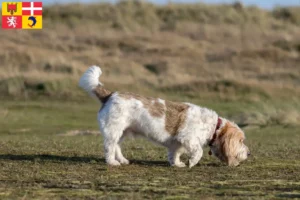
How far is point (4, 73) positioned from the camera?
3503cm

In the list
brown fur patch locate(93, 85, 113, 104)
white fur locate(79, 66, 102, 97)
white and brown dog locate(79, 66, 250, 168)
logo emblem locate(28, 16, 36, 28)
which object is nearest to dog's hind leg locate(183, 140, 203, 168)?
white and brown dog locate(79, 66, 250, 168)

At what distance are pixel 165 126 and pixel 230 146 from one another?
1126 mm

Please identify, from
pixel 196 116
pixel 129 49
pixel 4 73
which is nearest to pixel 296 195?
pixel 196 116

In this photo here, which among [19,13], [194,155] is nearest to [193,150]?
[194,155]

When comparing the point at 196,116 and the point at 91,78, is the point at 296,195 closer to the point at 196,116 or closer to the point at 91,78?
the point at 196,116

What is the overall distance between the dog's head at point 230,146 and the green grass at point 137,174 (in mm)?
205

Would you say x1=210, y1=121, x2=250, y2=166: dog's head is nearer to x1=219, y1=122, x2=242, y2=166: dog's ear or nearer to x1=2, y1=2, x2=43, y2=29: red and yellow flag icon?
x1=219, y1=122, x2=242, y2=166: dog's ear

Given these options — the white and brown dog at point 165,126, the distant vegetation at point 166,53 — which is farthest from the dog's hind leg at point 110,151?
the distant vegetation at point 166,53

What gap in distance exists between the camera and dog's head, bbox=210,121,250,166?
13109 mm

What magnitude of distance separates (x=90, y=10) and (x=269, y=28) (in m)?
13.3

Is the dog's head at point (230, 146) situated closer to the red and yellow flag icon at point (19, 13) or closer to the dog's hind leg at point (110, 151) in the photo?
the dog's hind leg at point (110, 151)

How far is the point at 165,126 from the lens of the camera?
12992mm

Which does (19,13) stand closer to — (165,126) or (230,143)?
(165,126)

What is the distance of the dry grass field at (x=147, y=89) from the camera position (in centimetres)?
1106
